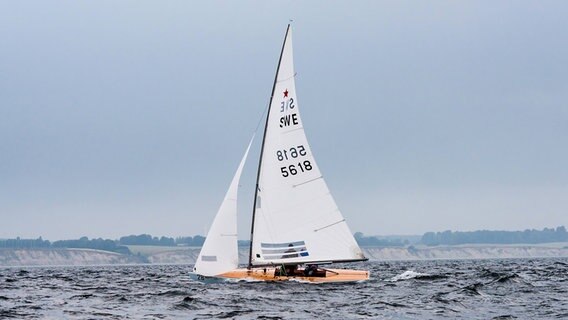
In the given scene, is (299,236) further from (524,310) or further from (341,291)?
(524,310)

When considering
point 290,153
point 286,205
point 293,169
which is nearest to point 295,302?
point 286,205

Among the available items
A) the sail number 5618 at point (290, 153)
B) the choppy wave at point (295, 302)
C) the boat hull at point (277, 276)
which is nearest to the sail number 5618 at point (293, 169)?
the sail number 5618 at point (290, 153)

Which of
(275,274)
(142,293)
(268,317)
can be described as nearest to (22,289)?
(142,293)

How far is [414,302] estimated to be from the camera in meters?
43.4

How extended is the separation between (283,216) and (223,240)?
11.7ft

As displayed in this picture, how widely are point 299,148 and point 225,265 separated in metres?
7.70

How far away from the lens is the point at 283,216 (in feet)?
172

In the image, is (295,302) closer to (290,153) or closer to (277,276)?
(277,276)

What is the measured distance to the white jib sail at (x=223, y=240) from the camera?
170 feet

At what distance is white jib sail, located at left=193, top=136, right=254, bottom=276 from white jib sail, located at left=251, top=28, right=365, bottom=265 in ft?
4.01

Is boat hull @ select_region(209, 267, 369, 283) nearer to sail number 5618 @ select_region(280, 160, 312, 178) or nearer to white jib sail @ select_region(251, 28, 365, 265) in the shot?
white jib sail @ select_region(251, 28, 365, 265)

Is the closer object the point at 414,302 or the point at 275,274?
the point at 414,302

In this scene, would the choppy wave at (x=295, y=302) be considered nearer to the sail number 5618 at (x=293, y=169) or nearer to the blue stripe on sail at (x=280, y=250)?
the blue stripe on sail at (x=280, y=250)

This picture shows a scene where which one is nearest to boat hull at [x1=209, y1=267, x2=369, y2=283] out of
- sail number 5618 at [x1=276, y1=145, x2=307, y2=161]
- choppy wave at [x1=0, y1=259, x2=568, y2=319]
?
choppy wave at [x1=0, y1=259, x2=568, y2=319]
